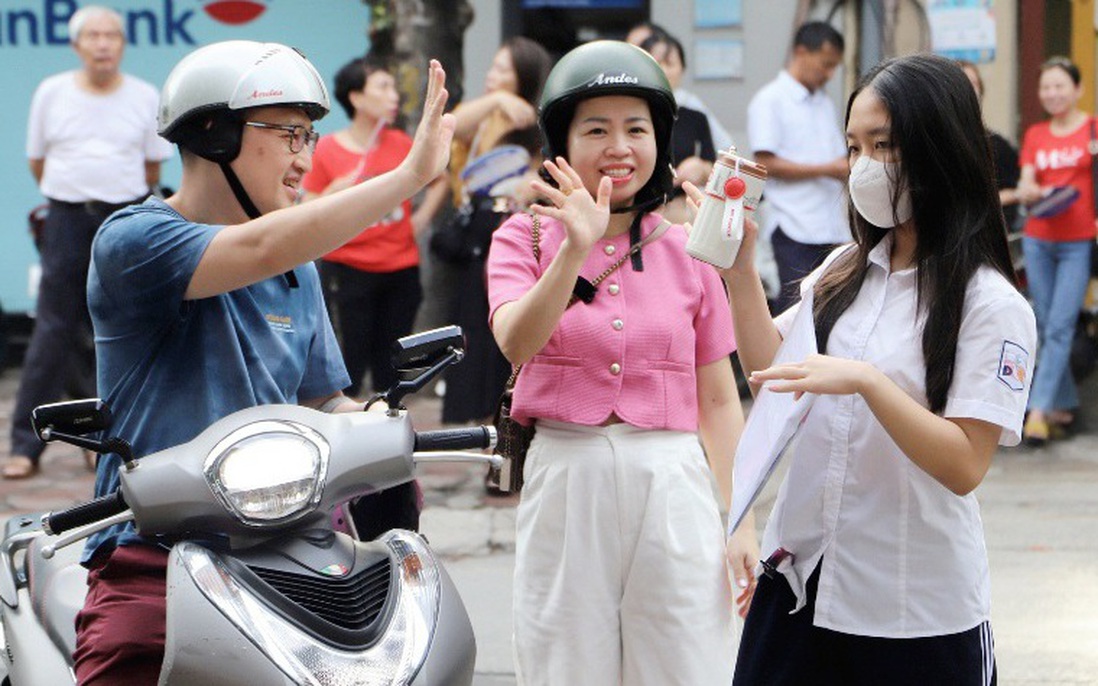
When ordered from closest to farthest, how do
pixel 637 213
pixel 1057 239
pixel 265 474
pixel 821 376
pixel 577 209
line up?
1. pixel 265 474
2. pixel 821 376
3. pixel 577 209
4. pixel 637 213
5. pixel 1057 239

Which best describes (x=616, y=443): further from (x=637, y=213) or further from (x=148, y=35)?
(x=148, y=35)

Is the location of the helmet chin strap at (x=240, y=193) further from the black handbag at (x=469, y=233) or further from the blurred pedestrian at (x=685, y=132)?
the blurred pedestrian at (x=685, y=132)

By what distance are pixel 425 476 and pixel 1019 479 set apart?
2.81 meters

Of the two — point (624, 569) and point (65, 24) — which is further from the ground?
point (65, 24)

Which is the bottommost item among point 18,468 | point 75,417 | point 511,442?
point 18,468

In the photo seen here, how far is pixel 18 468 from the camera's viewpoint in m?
8.75

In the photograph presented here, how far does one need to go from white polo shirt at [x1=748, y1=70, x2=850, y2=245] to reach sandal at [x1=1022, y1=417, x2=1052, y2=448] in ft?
4.41

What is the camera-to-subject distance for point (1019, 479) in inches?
347

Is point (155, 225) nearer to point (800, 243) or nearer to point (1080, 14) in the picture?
point (800, 243)

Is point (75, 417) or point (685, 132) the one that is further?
point (685, 132)

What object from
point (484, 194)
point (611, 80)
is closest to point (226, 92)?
point (611, 80)

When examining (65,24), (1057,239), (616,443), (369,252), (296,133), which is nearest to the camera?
(296,133)

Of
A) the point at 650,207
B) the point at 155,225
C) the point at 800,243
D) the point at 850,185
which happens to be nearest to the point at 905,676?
the point at 850,185

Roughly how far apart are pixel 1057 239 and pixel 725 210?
6822 millimetres
